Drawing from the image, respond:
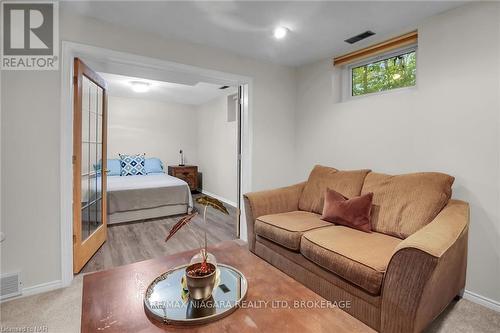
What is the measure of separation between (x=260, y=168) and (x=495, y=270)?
90.9 inches

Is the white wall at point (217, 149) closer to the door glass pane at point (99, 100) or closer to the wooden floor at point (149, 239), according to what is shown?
the wooden floor at point (149, 239)

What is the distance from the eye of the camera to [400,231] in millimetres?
1902

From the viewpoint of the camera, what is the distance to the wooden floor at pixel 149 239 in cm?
266

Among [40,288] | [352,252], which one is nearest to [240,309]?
[352,252]

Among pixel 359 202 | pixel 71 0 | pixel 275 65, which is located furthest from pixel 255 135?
pixel 71 0

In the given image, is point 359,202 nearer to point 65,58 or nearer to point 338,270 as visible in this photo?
point 338,270

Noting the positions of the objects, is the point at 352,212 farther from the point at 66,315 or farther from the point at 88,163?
the point at 88,163

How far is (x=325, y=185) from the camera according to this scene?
2.62 metres

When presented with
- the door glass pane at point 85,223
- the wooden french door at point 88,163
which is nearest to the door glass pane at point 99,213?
the wooden french door at point 88,163

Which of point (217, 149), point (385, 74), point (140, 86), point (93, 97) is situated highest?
point (140, 86)

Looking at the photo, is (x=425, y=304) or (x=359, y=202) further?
(x=359, y=202)

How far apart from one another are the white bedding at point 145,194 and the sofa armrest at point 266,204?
2015mm

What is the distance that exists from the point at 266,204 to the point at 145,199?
2.27m

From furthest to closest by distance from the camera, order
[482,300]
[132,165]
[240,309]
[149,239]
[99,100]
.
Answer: [132,165] < [149,239] < [99,100] < [482,300] < [240,309]
